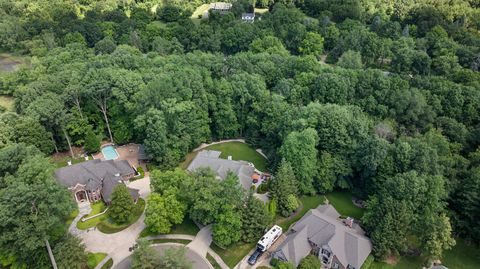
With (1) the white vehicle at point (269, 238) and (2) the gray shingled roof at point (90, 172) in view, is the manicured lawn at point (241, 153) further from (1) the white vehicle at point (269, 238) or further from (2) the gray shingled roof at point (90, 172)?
(2) the gray shingled roof at point (90, 172)

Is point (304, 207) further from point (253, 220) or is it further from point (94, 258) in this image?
point (94, 258)

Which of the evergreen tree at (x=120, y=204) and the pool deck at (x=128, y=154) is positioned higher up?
the evergreen tree at (x=120, y=204)

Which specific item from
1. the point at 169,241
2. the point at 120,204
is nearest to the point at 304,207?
the point at 169,241

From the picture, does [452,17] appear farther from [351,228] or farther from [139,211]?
[139,211]

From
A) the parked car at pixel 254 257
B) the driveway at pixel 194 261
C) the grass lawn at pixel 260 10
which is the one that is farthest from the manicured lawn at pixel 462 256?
the grass lawn at pixel 260 10

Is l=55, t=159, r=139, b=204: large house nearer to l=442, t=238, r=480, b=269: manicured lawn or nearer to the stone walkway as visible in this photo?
the stone walkway

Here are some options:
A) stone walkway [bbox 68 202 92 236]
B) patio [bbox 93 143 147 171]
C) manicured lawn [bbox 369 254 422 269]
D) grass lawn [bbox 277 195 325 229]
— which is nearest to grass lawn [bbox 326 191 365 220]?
grass lawn [bbox 277 195 325 229]
